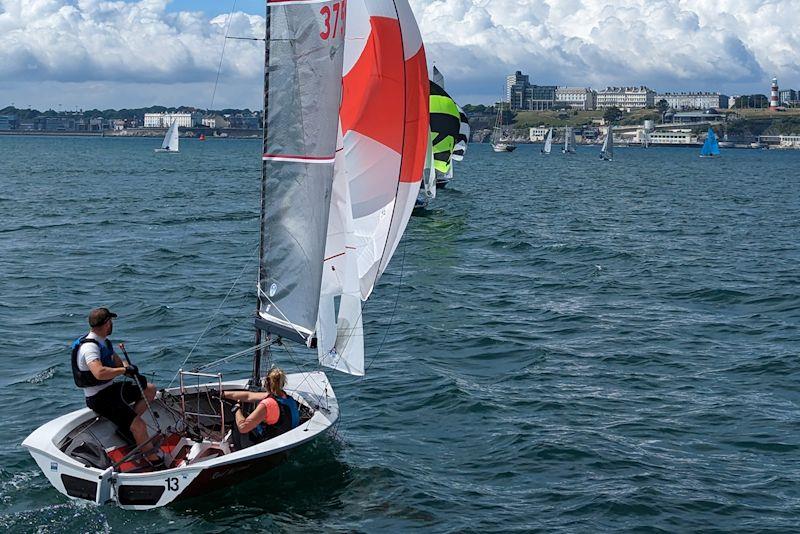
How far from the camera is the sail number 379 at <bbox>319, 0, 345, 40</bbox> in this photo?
13844 millimetres

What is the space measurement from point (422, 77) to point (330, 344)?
17.5 feet

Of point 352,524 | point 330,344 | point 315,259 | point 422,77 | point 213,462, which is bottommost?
point 352,524

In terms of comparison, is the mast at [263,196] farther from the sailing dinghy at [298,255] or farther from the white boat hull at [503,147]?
the white boat hull at [503,147]

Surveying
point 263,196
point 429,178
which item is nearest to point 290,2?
point 263,196

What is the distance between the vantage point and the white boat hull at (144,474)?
12.8m

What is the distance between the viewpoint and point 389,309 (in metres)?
26.8

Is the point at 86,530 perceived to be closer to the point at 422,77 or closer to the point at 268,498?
the point at 268,498

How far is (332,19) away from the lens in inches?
547

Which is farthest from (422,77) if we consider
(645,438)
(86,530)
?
(86,530)

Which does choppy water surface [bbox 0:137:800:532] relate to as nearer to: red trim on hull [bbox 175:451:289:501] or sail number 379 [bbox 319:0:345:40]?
red trim on hull [bbox 175:451:289:501]

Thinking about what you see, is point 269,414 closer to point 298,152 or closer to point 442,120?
point 298,152

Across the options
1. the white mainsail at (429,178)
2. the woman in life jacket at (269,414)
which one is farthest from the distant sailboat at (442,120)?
the woman in life jacket at (269,414)

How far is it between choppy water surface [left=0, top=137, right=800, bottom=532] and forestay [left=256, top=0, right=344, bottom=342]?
94.6 inches

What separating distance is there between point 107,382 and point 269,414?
214 cm
